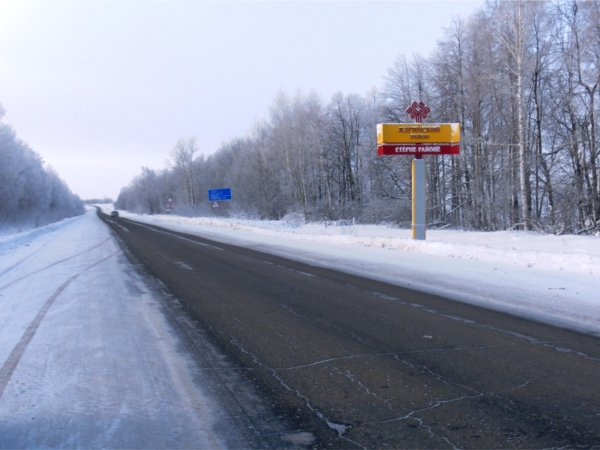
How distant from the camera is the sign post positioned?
69.5 ft

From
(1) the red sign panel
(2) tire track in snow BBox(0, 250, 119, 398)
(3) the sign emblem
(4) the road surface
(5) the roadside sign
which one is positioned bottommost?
(4) the road surface

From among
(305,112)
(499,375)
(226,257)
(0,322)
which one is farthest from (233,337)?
(305,112)

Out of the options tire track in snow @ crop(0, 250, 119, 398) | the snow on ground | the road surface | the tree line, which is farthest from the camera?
the tree line

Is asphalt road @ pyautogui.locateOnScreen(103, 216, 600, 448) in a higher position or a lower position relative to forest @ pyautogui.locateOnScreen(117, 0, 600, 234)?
lower

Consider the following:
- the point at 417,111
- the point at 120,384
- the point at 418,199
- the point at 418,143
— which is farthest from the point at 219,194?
the point at 120,384

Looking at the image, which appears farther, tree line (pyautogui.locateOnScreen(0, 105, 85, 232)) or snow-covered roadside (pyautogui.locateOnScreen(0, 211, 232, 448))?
tree line (pyautogui.locateOnScreen(0, 105, 85, 232))

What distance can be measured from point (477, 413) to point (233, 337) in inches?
140

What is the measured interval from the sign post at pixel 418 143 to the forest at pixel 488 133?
7086 mm

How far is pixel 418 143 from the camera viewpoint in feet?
69.8

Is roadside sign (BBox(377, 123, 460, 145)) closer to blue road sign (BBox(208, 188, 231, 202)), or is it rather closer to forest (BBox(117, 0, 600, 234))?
forest (BBox(117, 0, 600, 234))

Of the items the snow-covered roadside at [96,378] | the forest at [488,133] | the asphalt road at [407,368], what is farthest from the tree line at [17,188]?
the asphalt road at [407,368]

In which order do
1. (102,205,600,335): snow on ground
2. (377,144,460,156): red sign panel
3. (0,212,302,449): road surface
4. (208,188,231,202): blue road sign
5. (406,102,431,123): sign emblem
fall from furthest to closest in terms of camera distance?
(208,188,231,202): blue road sign < (406,102,431,123): sign emblem < (377,144,460,156): red sign panel < (102,205,600,335): snow on ground < (0,212,302,449): road surface

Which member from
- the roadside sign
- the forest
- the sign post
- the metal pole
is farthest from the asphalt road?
the forest

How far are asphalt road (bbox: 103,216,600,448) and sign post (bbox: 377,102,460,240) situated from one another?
12.1 meters
